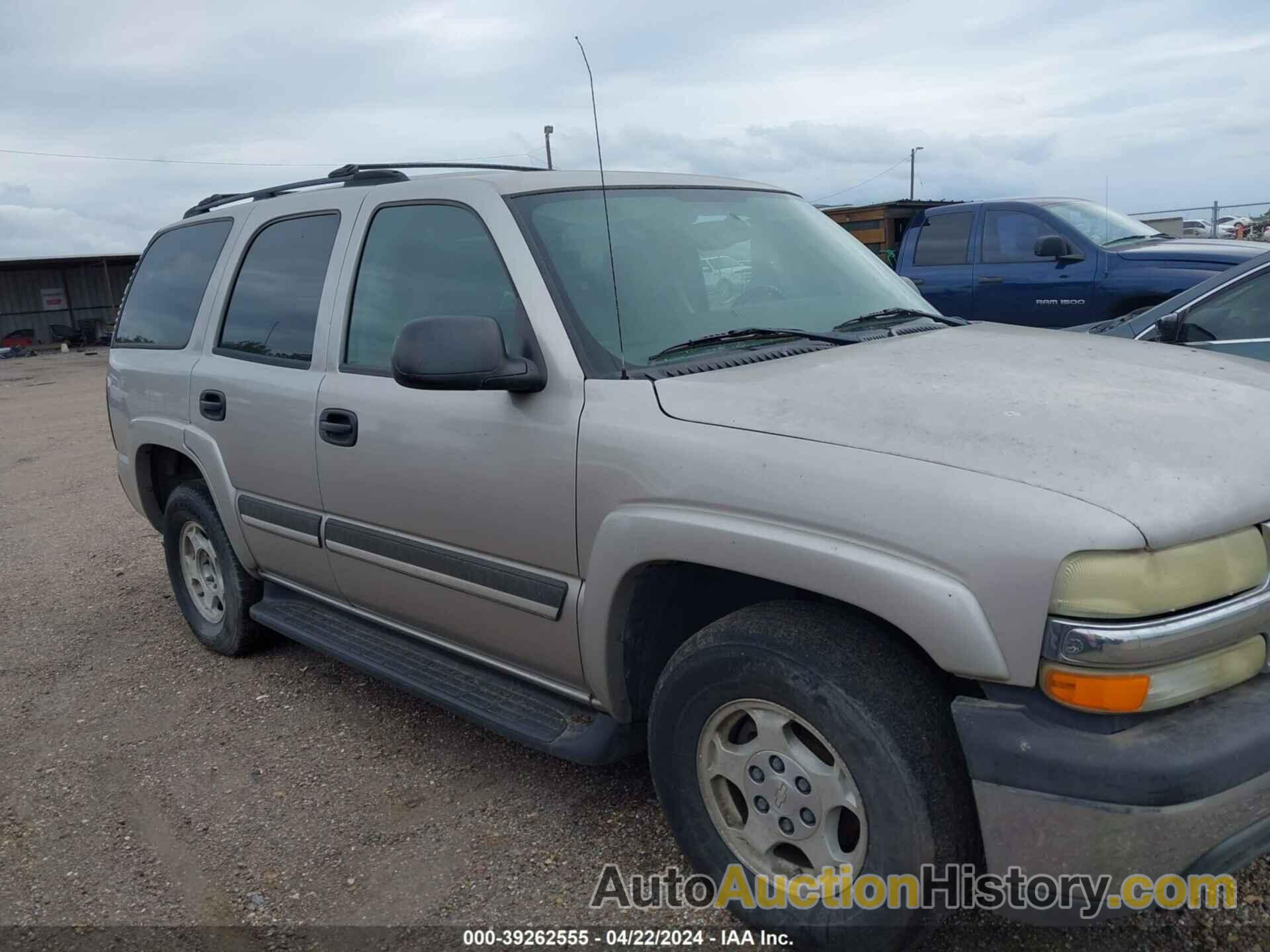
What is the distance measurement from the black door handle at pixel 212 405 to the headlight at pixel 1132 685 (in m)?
3.24

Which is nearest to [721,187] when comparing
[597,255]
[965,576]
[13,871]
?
[597,255]

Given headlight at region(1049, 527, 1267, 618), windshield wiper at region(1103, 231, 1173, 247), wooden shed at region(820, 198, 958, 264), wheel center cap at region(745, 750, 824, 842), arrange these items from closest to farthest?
headlight at region(1049, 527, 1267, 618)
wheel center cap at region(745, 750, 824, 842)
windshield wiper at region(1103, 231, 1173, 247)
wooden shed at region(820, 198, 958, 264)

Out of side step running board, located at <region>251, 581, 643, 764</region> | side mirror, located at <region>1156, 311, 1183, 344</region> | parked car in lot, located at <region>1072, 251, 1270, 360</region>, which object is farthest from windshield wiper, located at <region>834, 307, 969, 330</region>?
Result: side mirror, located at <region>1156, 311, 1183, 344</region>

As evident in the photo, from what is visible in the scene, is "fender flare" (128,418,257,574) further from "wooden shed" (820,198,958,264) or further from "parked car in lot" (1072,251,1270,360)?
"wooden shed" (820,198,958,264)

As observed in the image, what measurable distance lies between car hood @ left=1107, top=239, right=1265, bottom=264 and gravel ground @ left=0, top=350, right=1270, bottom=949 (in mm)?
7165

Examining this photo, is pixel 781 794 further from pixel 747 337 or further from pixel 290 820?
pixel 290 820

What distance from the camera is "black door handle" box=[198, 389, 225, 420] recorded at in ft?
13.7

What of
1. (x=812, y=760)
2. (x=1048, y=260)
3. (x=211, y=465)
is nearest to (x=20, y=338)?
(x=1048, y=260)

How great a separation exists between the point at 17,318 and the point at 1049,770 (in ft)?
118

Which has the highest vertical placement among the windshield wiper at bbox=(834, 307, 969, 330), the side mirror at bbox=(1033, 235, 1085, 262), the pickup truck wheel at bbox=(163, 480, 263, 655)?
the windshield wiper at bbox=(834, 307, 969, 330)

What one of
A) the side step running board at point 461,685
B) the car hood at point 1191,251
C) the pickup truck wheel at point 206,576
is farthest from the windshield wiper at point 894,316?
the car hood at point 1191,251

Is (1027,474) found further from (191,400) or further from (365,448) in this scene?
(191,400)

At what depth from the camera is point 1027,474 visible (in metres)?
2.07

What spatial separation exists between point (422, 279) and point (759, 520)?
61.9 inches
